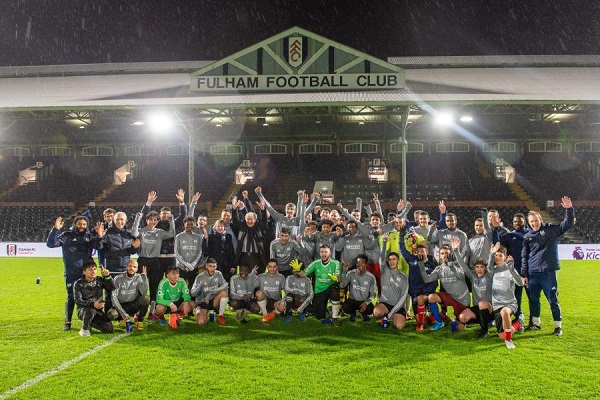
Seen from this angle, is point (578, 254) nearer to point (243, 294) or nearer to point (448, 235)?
point (448, 235)

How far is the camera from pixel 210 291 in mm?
7910

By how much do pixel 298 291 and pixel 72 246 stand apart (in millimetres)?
3557

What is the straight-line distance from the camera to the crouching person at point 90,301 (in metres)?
7.03

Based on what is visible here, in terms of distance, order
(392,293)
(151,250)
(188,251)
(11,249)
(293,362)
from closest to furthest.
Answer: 1. (293,362)
2. (392,293)
3. (151,250)
4. (188,251)
5. (11,249)

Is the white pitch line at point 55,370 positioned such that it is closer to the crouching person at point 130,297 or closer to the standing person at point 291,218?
the crouching person at point 130,297

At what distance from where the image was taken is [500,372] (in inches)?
205

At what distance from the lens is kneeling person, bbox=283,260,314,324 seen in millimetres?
7945

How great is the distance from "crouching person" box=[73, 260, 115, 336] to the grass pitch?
24 centimetres

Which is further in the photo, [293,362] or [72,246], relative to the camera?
[72,246]

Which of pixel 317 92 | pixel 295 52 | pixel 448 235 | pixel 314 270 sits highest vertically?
pixel 295 52

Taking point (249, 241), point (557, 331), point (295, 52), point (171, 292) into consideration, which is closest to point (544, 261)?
point (557, 331)

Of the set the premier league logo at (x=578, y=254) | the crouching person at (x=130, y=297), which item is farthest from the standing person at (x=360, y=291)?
the premier league logo at (x=578, y=254)

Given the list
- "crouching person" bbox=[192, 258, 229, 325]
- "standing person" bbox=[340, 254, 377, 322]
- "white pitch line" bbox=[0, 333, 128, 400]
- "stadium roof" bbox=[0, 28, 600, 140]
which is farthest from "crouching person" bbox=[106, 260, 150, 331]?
"stadium roof" bbox=[0, 28, 600, 140]

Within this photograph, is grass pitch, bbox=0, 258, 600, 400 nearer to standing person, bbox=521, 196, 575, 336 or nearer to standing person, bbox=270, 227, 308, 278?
standing person, bbox=521, 196, 575, 336
